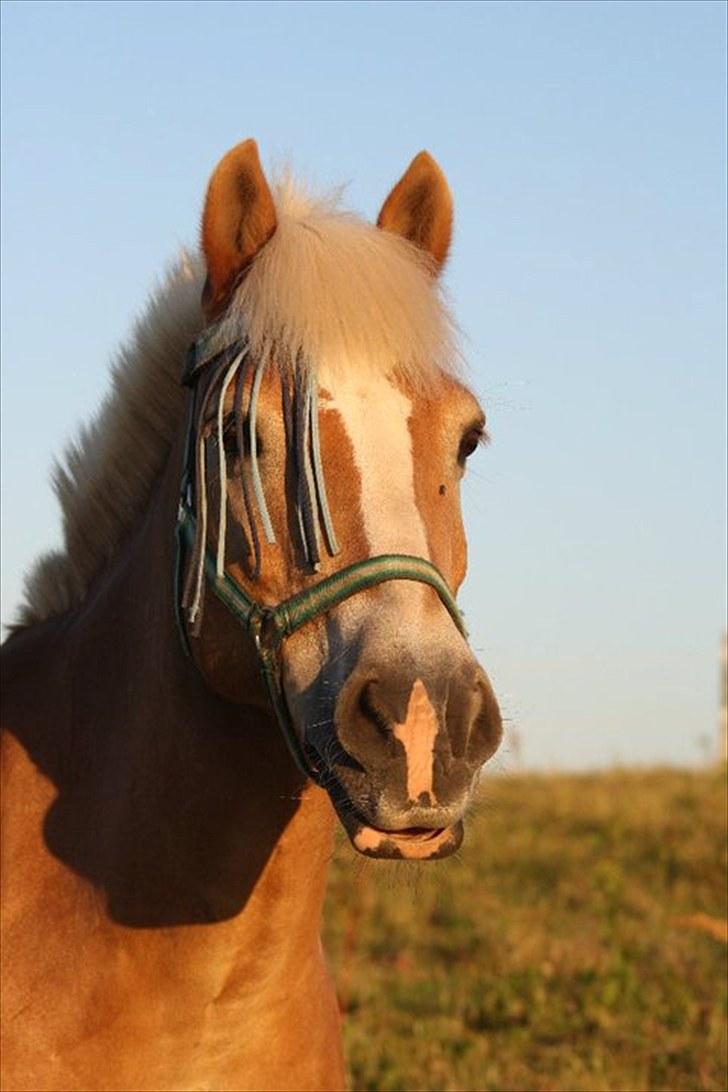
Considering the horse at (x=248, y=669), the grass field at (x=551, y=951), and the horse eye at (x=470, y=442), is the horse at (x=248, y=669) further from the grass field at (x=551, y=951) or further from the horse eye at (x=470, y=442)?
the grass field at (x=551, y=951)

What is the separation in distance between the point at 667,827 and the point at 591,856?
543 mm

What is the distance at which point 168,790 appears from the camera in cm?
353

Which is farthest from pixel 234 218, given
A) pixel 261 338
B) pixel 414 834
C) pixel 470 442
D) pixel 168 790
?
pixel 414 834

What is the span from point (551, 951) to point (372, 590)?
523cm

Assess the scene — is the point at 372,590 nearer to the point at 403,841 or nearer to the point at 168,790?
the point at 403,841

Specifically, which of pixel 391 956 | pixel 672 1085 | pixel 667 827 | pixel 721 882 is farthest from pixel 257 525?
pixel 667 827

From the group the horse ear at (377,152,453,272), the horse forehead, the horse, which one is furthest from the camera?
the horse ear at (377,152,453,272)

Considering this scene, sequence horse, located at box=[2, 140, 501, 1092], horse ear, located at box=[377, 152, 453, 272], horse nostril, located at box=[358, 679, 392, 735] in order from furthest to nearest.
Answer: horse ear, located at box=[377, 152, 453, 272]
horse, located at box=[2, 140, 501, 1092]
horse nostril, located at box=[358, 679, 392, 735]

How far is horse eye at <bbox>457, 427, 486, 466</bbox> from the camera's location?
3.43 metres

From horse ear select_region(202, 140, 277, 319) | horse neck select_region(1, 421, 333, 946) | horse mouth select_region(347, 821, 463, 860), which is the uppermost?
horse ear select_region(202, 140, 277, 319)

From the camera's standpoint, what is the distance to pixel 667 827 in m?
10.5

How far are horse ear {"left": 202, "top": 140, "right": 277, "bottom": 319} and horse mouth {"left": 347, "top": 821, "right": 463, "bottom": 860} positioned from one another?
3.81ft

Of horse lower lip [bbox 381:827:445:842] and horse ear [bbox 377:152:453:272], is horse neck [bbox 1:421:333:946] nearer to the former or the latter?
horse lower lip [bbox 381:827:445:842]

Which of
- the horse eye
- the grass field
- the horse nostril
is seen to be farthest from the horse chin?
the horse eye
